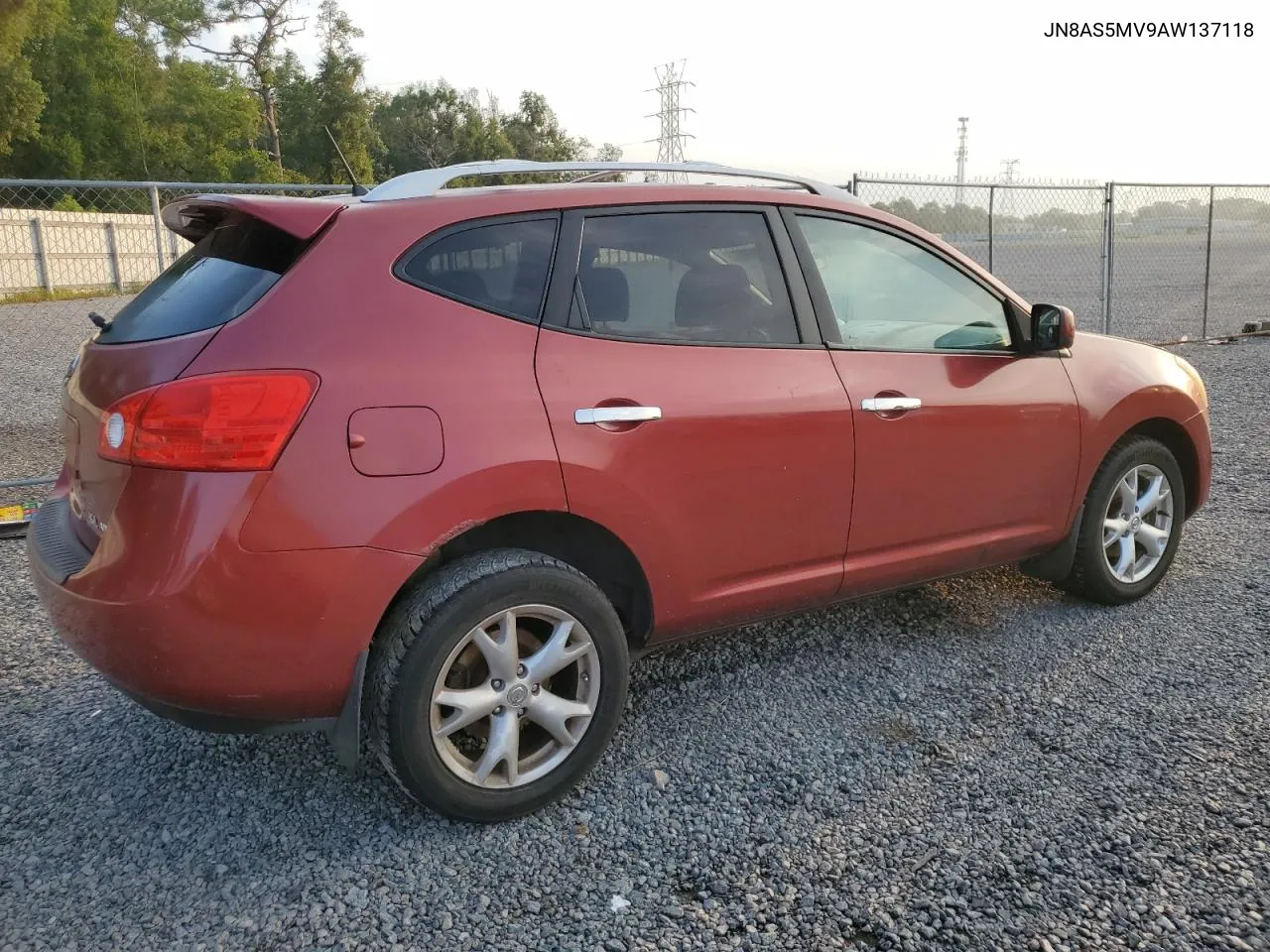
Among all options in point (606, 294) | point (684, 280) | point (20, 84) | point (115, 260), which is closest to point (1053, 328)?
point (684, 280)

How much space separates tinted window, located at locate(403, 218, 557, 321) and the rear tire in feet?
8.41

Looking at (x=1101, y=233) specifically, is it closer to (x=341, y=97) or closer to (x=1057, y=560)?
(x=1057, y=560)

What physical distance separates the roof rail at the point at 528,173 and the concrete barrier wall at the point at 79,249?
271cm

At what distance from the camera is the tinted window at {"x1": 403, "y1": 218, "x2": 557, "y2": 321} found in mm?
2715

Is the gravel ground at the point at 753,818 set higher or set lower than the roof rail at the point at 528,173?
lower

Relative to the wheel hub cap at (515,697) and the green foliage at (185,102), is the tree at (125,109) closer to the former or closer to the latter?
the green foliage at (185,102)

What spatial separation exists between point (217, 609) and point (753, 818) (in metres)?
1.54

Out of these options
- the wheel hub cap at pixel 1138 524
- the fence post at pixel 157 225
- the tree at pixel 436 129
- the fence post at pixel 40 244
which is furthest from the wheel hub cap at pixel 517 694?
the tree at pixel 436 129

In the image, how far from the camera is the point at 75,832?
9.16 ft

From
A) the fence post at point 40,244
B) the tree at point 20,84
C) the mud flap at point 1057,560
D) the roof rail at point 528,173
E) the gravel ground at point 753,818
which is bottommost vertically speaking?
the gravel ground at point 753,818

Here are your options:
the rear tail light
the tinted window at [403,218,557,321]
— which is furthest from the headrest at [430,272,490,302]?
the rear tail light

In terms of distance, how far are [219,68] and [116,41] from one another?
6.99 m

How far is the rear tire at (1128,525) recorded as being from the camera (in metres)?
4.15

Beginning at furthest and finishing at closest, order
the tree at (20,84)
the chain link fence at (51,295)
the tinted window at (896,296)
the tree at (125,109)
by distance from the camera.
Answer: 1. the tree at (125,109)
2. the tree at (20,84)
3. the chain link fence at (51,295)
4. the tinted window at (896,296)
